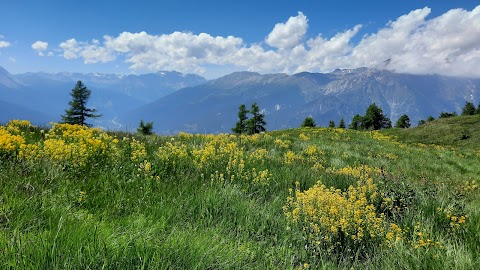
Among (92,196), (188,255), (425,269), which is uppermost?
(92,196)

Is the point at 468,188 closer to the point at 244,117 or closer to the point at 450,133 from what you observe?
the point at 450,133

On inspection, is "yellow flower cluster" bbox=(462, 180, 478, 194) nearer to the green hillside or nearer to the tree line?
the green hillside

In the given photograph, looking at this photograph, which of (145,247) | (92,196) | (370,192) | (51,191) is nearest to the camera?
(145,247)

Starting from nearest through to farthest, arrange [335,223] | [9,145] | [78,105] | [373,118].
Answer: [335,223], [9,145], [78,105], [373,118]

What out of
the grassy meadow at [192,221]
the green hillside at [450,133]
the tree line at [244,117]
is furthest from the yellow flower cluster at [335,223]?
the tree line at [244,117]

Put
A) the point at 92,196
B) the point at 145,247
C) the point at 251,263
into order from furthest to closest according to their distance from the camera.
Result: the point at 92,196 < the point at 251,263 < the point at 145,247

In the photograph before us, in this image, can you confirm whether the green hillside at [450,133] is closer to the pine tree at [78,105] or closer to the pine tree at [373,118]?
the pine tree at [373,118]

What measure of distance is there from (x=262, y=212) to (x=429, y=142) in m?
43.9

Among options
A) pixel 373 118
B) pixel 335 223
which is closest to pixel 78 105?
pixel 335 223

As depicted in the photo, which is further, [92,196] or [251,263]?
[92,196]

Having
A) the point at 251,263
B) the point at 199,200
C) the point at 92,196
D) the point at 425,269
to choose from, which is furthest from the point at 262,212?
the point at 92,196

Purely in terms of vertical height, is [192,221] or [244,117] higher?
[244,117]

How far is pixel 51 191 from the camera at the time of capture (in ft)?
12.3

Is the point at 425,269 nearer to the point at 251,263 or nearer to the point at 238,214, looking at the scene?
the point at 251,263
